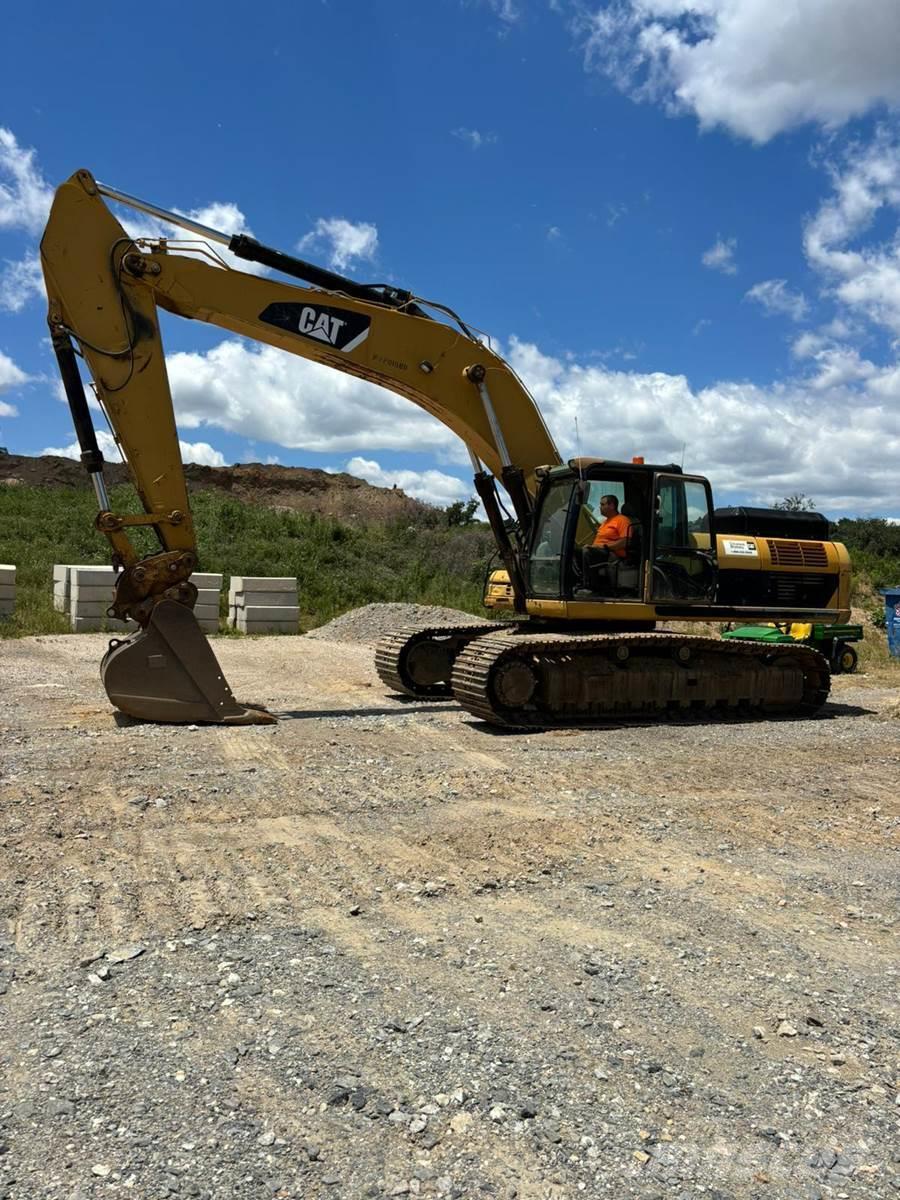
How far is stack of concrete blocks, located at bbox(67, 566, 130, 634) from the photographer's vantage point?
17000 mm

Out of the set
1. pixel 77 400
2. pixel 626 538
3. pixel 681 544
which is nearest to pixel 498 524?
pixel 626 538

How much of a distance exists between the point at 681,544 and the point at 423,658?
306 cm

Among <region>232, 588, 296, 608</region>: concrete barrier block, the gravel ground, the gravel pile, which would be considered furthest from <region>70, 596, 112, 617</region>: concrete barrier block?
the gravel ground

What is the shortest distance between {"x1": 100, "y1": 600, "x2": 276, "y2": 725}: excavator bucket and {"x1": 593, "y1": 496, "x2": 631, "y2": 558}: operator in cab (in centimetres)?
394

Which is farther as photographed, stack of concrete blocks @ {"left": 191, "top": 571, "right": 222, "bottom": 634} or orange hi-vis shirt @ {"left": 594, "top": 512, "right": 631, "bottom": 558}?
stack of concrete blocks @ {"left": 191, "top": 571, "right": 222, "bottom": 634}

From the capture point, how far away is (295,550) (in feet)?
90.1

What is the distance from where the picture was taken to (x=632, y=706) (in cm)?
990

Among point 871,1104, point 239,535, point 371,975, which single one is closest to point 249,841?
point 371,975

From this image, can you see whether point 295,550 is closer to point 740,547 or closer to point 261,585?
point 261,585

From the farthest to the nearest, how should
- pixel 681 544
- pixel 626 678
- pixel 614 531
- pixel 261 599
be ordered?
pixel 261 599
pixel 681 544
pixel 614 531
pixel 626 678

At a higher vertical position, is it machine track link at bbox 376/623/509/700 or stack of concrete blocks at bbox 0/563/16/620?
stack of concrete blocks at bbox 0/563/16/620

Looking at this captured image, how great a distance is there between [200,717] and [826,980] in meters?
6.11

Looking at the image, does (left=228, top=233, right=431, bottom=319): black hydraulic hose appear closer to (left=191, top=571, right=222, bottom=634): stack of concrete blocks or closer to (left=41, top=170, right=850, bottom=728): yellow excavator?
(left=41, top=170, right=850, bottom=728): yellow excavator

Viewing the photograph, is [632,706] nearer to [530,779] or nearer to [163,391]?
[530,779]
